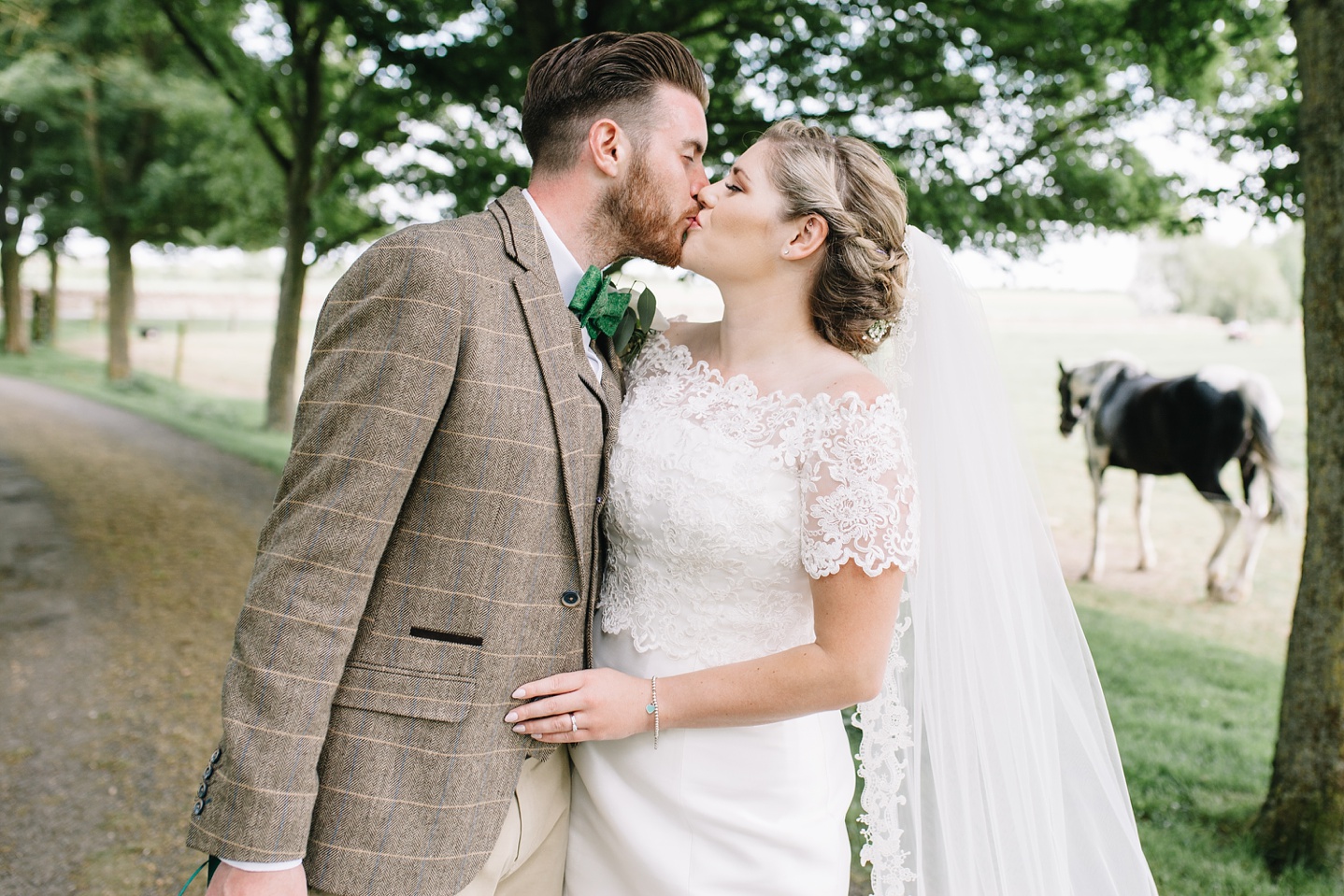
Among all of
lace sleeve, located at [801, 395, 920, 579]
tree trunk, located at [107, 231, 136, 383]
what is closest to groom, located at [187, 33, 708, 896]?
lace sleeve, located at [801, 395, 920, 579]

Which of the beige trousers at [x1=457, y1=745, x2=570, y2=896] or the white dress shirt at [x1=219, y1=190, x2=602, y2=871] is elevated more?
the white dress shirt at [x1=219, y1=190, x2=602, y2=871]

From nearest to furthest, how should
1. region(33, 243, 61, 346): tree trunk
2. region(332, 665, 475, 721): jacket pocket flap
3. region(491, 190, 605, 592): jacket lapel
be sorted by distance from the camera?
region(332, 665, 475, 721): jacket pocket flap → region(491, 190, 605, 592): jacket lapel → region(33, 243, 61, 346): tree trunk

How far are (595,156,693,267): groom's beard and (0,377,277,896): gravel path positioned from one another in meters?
3.31

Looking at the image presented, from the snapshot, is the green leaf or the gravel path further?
the gravel path

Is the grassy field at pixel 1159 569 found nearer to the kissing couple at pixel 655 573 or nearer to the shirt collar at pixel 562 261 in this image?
the kissing couple at pixel 655 573

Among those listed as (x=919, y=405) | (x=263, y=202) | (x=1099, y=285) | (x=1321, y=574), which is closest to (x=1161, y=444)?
(x=1321, y=574)

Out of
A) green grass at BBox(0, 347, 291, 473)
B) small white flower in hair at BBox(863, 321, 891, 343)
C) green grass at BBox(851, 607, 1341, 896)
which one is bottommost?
green grass at BBox(0, 347, 291, 473)

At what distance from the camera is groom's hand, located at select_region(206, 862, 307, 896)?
5.25 feet

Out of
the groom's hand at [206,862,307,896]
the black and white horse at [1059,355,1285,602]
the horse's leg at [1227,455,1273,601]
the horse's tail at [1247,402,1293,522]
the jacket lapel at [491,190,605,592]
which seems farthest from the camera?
the horse's leg at [1227,455,1273,601]

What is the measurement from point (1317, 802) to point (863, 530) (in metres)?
3.31

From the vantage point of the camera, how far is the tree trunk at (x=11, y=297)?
23.9 metres

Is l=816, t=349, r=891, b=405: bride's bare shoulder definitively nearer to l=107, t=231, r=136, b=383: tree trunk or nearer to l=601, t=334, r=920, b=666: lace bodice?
l=601, t=334, r=920, b=666: lace bodice

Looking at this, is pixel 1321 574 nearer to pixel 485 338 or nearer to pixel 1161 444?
pixel 485 338

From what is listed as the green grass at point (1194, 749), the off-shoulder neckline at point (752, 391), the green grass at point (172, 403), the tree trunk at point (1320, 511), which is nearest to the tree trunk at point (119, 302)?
the green grass at point (172, 403)
